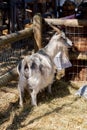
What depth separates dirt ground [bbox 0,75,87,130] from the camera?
448 cm

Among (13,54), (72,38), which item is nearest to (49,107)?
(72,38)

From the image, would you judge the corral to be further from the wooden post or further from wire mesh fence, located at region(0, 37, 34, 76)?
wire mesh fence, located at region(0, 37, 34, 76)

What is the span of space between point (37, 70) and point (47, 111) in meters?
0.61

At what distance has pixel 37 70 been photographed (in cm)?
496

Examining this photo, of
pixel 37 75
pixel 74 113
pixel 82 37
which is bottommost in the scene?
pixel 74 113

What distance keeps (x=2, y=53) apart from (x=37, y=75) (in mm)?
2767

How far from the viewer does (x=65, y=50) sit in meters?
5.56

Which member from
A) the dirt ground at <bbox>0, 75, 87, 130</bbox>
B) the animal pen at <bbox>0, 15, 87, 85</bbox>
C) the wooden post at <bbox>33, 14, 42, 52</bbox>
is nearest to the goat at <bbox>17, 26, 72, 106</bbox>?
the dirt ground at <bbox>0, 75, 87, 130</bbox>

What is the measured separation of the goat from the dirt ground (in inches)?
8.7

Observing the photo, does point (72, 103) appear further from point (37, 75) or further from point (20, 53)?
point (20, 53)

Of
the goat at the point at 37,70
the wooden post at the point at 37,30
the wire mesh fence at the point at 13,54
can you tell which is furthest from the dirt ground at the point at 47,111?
the wire mesh fence at the point at 13,54

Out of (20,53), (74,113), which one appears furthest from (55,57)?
(20,53)

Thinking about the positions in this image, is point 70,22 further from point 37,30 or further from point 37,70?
point 37,70

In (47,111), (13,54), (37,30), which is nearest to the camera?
(47,111)
